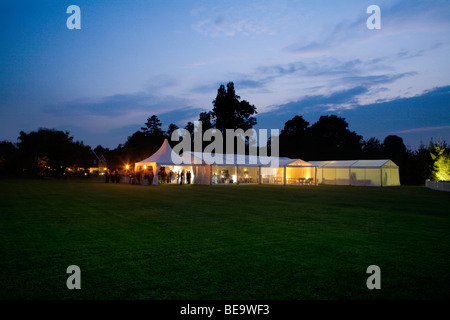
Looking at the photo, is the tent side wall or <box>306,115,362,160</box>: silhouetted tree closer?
the tent side wall

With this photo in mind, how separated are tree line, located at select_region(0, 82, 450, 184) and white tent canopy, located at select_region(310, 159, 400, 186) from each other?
418cm

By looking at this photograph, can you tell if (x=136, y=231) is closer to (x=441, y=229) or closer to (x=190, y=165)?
(x=441, y=229)

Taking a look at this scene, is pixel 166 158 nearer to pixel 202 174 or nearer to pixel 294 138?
pixel 202 174

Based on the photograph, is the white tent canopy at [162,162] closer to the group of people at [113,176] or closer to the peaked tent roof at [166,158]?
the peaked tent roof at [166,158]

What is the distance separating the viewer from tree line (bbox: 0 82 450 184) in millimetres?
37062

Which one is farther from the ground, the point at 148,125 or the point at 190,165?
the point at 148,125

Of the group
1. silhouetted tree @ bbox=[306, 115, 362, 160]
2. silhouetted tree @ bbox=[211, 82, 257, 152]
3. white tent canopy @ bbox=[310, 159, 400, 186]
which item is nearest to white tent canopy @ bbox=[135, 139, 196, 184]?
white tent canopy @ bbox=[310, 159, 400, 186]

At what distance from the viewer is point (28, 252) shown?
14.9 feet

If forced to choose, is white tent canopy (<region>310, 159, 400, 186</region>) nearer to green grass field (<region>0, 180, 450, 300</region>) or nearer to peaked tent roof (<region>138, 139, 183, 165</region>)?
peaked tent roof (<region>138, 139, 183, 165</region>)

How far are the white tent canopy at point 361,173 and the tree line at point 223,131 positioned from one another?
4.18 metres

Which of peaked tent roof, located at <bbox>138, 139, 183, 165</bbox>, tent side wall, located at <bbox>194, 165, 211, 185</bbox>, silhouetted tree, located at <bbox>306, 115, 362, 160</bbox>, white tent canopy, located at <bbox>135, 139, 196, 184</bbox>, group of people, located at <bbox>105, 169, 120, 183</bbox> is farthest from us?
silhouetted tree, located at <bbox>306, 115, 362, 160</bbox>

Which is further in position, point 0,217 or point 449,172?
point 449,172
